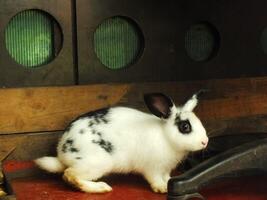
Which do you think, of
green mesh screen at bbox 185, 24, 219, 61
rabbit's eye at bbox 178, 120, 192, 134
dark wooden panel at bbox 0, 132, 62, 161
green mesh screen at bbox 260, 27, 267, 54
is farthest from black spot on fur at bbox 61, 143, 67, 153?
green mesh screen at bbox 260, 27, 267, 54

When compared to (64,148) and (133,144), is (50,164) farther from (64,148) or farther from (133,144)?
(133,144)

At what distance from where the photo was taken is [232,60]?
1651 mm

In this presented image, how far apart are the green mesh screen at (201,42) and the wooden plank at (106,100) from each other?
0.12 m

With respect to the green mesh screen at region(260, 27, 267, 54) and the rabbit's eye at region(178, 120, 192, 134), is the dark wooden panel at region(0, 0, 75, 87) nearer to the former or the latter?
the rabbit's eye at region(178, 120, 192, 134)

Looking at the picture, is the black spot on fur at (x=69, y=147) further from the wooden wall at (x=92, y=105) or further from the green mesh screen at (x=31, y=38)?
the green mesh screen at (x=31, y=38)

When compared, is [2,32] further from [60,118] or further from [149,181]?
[149,181]

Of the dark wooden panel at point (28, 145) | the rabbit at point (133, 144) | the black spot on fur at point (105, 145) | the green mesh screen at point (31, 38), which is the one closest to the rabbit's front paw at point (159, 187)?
the rabbit at point (133, 144)

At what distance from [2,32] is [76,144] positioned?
390 millimetres

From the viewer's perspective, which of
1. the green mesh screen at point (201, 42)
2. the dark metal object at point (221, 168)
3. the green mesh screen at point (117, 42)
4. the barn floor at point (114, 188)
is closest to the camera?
the dark metal object at point (221, 168)

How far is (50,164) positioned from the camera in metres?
1.34

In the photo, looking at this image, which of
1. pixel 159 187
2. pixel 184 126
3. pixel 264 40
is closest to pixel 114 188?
pixel 159 187

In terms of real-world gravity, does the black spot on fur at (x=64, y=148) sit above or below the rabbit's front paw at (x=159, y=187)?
→ above

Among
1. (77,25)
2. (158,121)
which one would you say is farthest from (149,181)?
(77,25)

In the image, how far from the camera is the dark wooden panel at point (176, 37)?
148 centimetres
